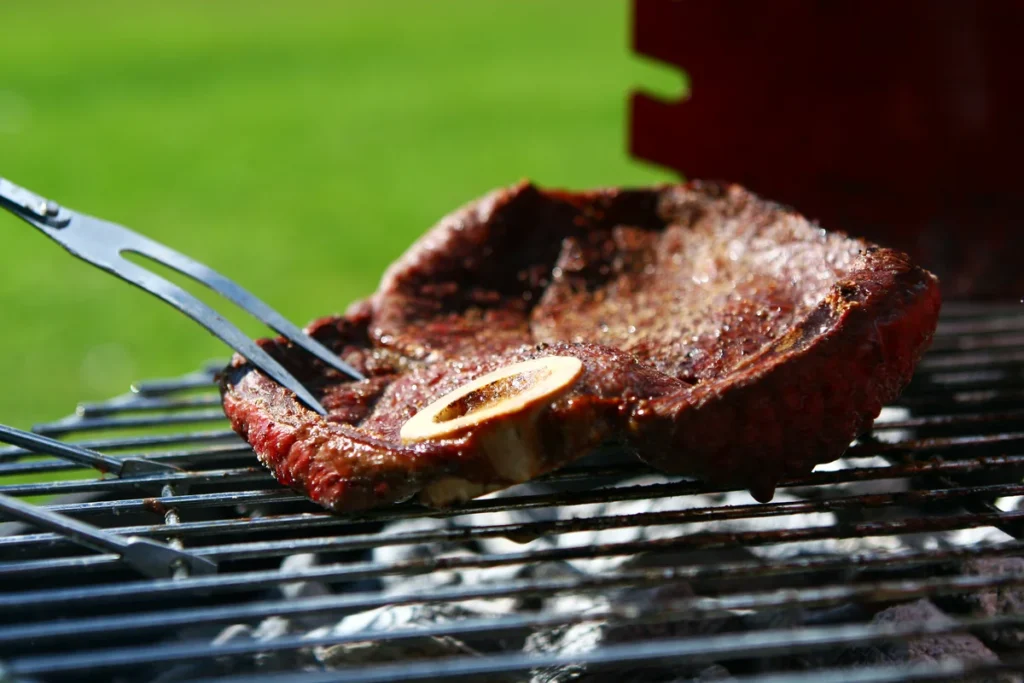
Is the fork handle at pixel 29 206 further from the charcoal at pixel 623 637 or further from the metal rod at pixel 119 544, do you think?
the charcoal at pixel 623 637

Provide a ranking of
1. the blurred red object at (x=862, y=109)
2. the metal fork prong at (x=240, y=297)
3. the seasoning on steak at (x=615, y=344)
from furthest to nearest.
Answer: the blurred red object at (x=862, y=109) → the metal fork prong at (x=240, y=297) → the seasoning on steak at (x=615, y=344)

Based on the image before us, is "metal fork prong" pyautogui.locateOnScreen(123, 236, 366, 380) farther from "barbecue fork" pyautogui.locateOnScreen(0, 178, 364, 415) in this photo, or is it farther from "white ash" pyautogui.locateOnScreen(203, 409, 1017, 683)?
"white ash" pyautogui.locateOnScreen(203, 409, 1017, 683)

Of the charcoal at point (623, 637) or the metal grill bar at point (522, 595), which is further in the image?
the charcoal at point (623, 637)

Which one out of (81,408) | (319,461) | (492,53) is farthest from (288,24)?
(319,461)

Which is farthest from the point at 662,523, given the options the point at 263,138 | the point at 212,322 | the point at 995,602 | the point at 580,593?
the point at 263,138

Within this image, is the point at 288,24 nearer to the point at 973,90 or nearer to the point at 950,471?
the point at 973,90

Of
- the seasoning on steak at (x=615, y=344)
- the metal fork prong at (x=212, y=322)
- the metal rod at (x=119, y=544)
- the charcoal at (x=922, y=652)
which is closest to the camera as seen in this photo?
the metal rod at (x=119, y=544)

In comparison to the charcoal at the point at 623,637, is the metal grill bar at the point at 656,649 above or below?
above

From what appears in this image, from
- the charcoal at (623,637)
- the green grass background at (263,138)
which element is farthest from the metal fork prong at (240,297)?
the green grass background at (263,138)
